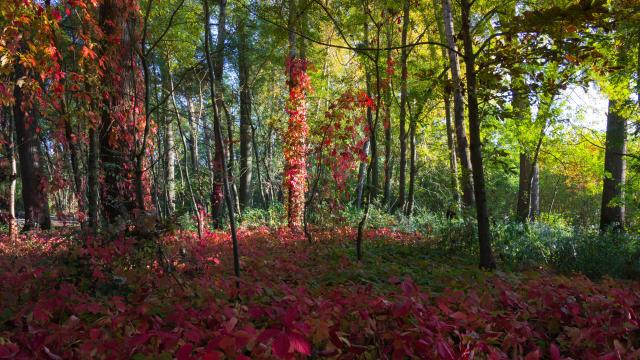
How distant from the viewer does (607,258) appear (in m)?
6.25

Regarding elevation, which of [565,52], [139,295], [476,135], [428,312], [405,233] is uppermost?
[565,52]

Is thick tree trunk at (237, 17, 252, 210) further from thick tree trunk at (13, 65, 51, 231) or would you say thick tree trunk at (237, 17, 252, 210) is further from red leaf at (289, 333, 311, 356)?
red leaf at (289, 333, 311, 356)

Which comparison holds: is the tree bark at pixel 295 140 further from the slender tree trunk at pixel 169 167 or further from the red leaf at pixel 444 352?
the red leaf at pixel 444 352

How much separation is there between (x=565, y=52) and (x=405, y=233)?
614cm

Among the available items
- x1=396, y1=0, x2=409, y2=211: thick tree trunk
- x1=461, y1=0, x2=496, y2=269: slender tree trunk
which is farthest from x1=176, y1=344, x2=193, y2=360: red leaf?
x1=396, y1=0, x2=409, y2=211: thick tree trunk

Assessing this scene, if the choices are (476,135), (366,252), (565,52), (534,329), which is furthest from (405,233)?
(534,329)

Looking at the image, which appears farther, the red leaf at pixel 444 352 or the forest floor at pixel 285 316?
the forest floor at pixel 285 316

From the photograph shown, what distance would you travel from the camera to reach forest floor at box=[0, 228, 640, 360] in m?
1.90

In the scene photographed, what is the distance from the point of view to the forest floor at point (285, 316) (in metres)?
1.90

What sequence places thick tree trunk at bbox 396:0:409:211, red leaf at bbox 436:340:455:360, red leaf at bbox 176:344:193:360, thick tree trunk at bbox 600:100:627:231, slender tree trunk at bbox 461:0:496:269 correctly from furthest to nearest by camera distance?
thick tree trunk at bbox 396:0:409:211 < thick tree trunk at bbox 600:100:627:231 < slender tree trunk at bbox 461:0:496:269 < red leaf at bbox 436:340:455:360 < red leaf at bbox 176:344:193:360

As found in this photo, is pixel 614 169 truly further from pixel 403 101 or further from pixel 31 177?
pixel 31 177

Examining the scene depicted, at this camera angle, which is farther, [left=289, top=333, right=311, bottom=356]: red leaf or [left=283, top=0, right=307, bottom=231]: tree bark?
[left=283, top=0, right=307, bottom=231]: tree bark

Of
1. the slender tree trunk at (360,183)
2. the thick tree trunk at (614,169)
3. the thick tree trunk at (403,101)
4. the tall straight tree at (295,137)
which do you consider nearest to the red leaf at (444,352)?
the tall straight tree at (295,137)

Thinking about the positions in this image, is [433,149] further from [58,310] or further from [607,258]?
[58,310]
